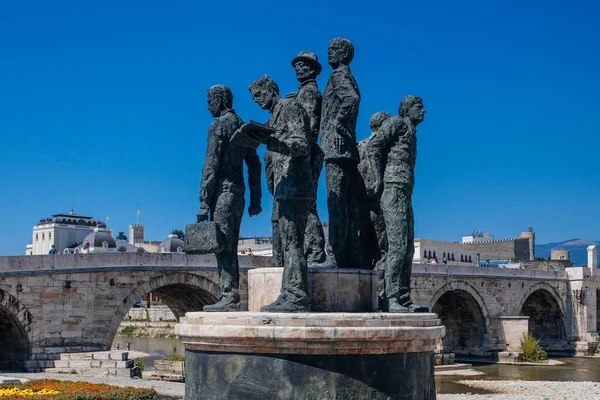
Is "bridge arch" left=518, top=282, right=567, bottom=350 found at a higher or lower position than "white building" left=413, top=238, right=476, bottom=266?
lower

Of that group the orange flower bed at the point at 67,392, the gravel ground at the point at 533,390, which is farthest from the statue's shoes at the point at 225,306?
the gravel ground at the point at 533,390

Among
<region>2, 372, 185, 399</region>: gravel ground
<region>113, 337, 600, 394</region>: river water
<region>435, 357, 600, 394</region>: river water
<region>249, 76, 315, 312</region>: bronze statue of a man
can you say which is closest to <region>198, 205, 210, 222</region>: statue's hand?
<region>249, 76, 315, 312</region>: bronze statue of a man

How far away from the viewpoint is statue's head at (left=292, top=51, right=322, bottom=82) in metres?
7.92

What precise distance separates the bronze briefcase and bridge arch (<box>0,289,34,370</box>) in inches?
623

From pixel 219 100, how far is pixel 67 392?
7.33 meters

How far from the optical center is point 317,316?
5.98m

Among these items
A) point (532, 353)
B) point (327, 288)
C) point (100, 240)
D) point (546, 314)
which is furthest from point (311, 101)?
point (100, 240)

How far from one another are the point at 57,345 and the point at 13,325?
138 centimetres

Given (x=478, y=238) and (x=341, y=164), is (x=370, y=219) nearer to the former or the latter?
(x=341, y=164)

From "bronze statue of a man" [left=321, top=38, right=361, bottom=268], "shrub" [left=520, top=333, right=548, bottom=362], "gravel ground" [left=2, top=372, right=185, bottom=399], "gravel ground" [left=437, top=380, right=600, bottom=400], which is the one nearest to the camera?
"bronze statue of a man" [left=321, top=38, right=361, bottom=268]

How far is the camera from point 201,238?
748cm

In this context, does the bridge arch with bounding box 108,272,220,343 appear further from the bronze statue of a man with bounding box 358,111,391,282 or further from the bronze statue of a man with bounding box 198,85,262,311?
the bronze statue of a man with bounding box 358,111,391,282

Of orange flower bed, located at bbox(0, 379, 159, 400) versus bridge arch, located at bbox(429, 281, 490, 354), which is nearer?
orange flower bed, located at bbox(0, 379, 159, 400)

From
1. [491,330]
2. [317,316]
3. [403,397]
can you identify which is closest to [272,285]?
[317,316]
